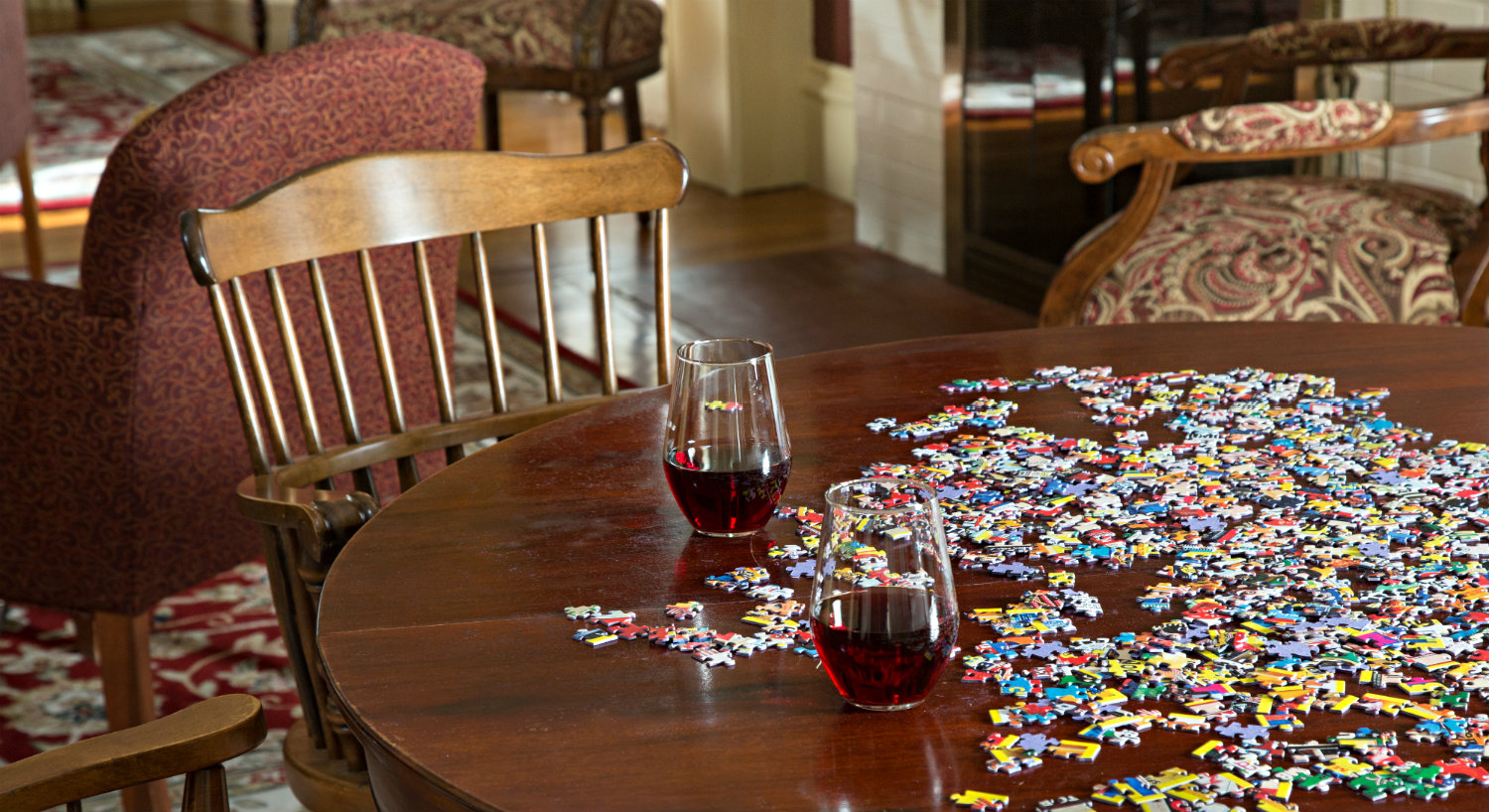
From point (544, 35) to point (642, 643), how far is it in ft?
13.9

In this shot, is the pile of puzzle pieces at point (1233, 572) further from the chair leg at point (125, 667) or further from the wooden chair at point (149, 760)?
the chair leg at point (125, 667)

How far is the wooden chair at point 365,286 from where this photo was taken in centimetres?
131

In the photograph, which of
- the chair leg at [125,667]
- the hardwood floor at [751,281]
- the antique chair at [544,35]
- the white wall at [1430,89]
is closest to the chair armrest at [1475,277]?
the white wall at [1430,89]

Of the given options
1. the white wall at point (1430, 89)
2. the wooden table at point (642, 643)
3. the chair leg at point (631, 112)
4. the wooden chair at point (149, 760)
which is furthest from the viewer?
the chair leg at point (631, 112)

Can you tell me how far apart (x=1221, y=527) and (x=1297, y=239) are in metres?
1.70

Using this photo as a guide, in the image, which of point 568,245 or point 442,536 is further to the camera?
point 568,245

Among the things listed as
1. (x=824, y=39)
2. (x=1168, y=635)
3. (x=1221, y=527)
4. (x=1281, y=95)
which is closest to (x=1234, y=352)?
(x=1221, y=527)

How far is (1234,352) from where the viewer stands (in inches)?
53.4

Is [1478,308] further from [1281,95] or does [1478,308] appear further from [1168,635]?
[1168,635]

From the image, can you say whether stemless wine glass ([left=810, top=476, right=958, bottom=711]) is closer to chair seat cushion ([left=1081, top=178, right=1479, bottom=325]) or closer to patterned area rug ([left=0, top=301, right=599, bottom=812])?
patterned area rug ([left=0, top=301, right=599, bottom=812])

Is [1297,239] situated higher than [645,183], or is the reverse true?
[645,183]

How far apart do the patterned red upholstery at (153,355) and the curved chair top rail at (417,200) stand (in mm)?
466

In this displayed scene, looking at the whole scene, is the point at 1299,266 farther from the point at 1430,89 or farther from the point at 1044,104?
the point at 1044,104

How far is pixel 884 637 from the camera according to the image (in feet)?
2.46
